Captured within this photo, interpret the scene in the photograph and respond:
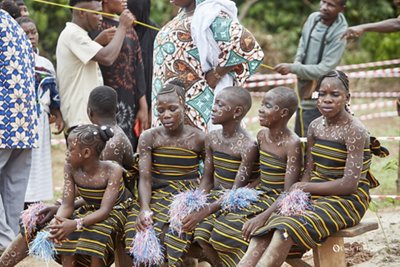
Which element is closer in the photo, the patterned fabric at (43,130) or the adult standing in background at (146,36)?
the patterned fabric at (43,130)

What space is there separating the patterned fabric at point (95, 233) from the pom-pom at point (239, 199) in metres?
0.68

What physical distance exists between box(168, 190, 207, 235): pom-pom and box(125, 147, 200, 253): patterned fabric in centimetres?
15

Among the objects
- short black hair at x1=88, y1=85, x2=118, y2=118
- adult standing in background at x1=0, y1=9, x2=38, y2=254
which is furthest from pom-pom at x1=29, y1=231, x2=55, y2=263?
adult standing in background at x1=0, y1=9, x2=38, y2=254

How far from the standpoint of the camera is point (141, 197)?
5492mm

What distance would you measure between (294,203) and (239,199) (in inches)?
15.4

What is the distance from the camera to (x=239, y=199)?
16.9 ft

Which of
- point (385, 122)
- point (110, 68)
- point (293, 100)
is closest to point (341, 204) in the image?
point (293, 100)

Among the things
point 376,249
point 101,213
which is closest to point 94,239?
point 101,213

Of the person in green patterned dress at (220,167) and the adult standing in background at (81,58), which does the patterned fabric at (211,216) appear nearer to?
the person in green patterned dress at (220,167)

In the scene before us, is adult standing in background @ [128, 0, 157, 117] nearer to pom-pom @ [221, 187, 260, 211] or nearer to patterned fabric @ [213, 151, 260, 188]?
patterned fabric @ [213, 151, 260, 188]

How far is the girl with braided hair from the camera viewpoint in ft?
17.3

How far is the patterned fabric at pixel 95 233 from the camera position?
17.2 feet

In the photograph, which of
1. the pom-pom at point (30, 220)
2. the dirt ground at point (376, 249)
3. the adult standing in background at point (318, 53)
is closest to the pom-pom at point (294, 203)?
the dirt ground at point (376, 249)

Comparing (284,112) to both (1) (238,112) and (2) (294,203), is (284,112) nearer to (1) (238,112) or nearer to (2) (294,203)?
(1) (238,112)
